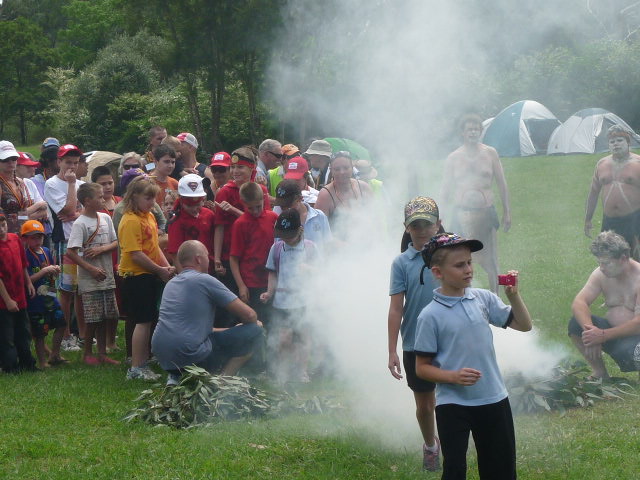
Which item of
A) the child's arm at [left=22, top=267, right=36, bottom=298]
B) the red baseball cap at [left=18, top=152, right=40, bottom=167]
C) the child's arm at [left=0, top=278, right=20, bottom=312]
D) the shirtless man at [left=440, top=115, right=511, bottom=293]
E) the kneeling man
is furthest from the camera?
the shirtless man at [left=440, top=115, right=511, bottom=293]

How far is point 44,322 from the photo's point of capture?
862 cm

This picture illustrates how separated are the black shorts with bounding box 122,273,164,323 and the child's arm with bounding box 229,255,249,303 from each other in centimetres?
77

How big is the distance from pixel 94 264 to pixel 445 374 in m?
5.26

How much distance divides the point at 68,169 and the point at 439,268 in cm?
601

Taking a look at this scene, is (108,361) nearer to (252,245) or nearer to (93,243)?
(93,243)

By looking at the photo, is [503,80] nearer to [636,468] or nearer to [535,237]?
[535,237]

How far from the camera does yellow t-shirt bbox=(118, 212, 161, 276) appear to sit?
816 centimetres

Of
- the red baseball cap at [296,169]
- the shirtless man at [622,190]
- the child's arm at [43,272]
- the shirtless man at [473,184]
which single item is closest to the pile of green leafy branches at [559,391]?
the shirtless man at [473,184]

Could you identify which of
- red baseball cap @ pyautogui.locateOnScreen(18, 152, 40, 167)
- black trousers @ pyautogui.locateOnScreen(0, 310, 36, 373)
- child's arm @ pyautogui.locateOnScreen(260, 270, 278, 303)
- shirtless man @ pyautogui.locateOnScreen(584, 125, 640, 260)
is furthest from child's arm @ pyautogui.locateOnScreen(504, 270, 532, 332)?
red baseball cap @ pyautogui.locateOnScreen(18, 152, 40, 167)

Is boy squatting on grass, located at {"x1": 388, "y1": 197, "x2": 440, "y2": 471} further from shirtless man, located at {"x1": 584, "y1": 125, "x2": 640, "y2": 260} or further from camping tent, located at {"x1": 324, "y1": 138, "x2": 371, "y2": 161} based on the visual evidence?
camping tent, located at {"x1": 324, "y1": 138, "x2": 371, "y2": 161}

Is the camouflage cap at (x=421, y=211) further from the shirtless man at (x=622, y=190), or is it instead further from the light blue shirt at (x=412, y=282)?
the shirtless man at (x=622, y=190)

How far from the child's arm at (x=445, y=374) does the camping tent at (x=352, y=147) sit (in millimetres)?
7189

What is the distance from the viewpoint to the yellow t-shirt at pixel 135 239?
8164mm

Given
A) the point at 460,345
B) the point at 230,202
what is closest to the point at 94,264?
the point at 230,202
